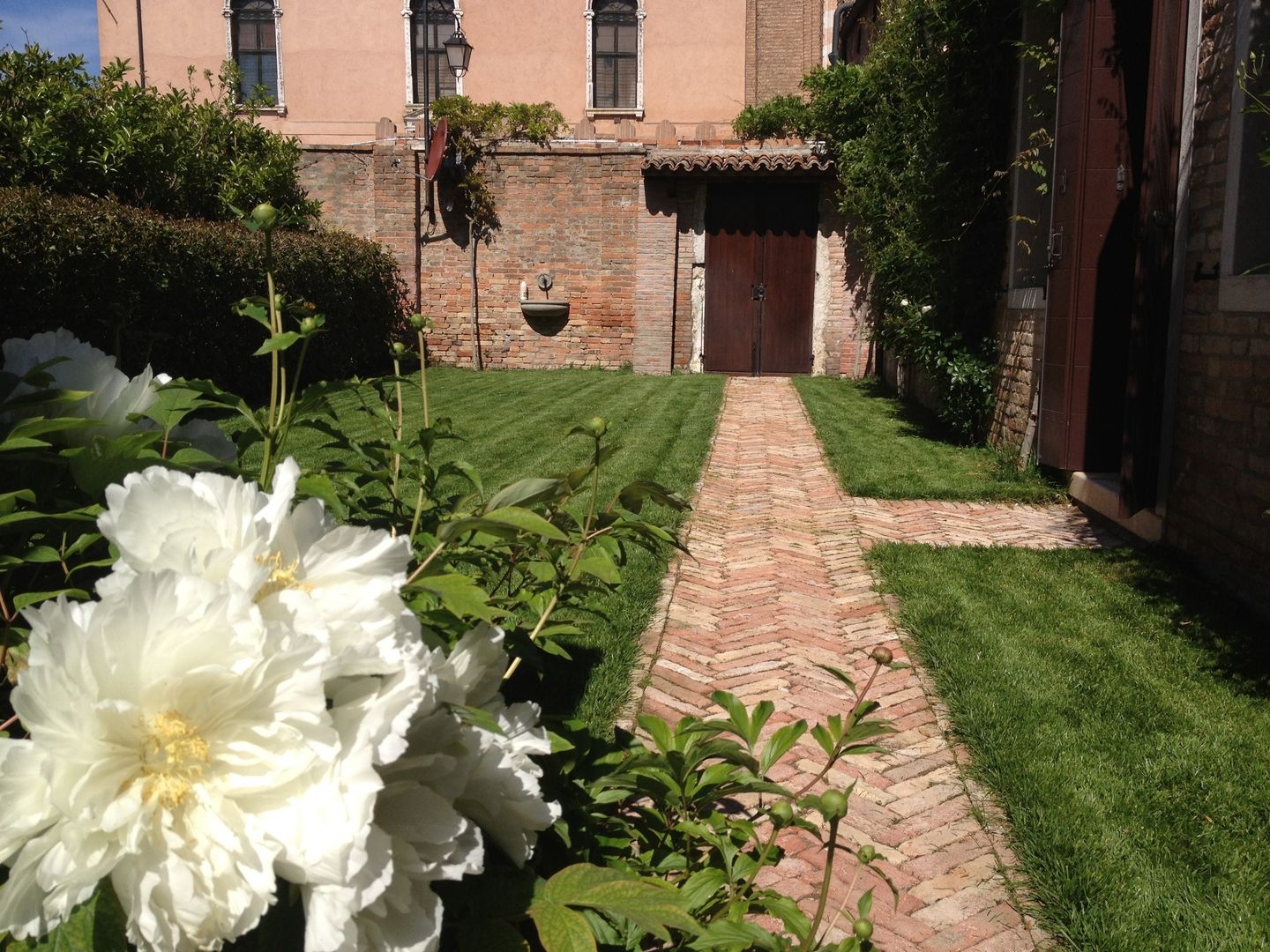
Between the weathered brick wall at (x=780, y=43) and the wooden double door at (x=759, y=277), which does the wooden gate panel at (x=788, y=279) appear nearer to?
the wooden double door at (x=759, y=277)

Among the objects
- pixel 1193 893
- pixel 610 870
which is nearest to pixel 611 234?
pixel 1193 893

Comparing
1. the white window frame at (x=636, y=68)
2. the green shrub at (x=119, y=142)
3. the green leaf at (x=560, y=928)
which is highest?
the white window frame at (x=636, y=68)

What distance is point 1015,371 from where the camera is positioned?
26.1 ft

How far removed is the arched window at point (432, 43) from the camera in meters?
22.5

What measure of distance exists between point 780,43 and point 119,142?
1495cm

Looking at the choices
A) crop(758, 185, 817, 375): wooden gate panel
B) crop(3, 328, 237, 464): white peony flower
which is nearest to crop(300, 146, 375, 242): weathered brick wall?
crop(758, 185, 817, 375): wooden gate panel

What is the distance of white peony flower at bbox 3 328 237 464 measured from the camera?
1.10 m

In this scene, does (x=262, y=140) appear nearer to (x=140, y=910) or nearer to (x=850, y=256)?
(x=850, y=256)

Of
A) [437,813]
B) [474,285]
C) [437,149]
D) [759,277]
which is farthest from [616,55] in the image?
[437,813]

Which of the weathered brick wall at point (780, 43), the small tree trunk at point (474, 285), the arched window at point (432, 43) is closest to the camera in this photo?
the small tree trunk at point (474, 285)

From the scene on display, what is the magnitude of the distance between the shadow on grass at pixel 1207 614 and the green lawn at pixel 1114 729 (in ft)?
0.04

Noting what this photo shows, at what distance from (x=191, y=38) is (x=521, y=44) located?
722 centimetres

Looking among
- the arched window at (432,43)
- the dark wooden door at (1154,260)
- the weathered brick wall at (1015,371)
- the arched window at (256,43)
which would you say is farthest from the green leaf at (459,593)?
the arched window at (256,43)

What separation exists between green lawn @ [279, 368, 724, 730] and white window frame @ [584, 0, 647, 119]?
8.69 metres
